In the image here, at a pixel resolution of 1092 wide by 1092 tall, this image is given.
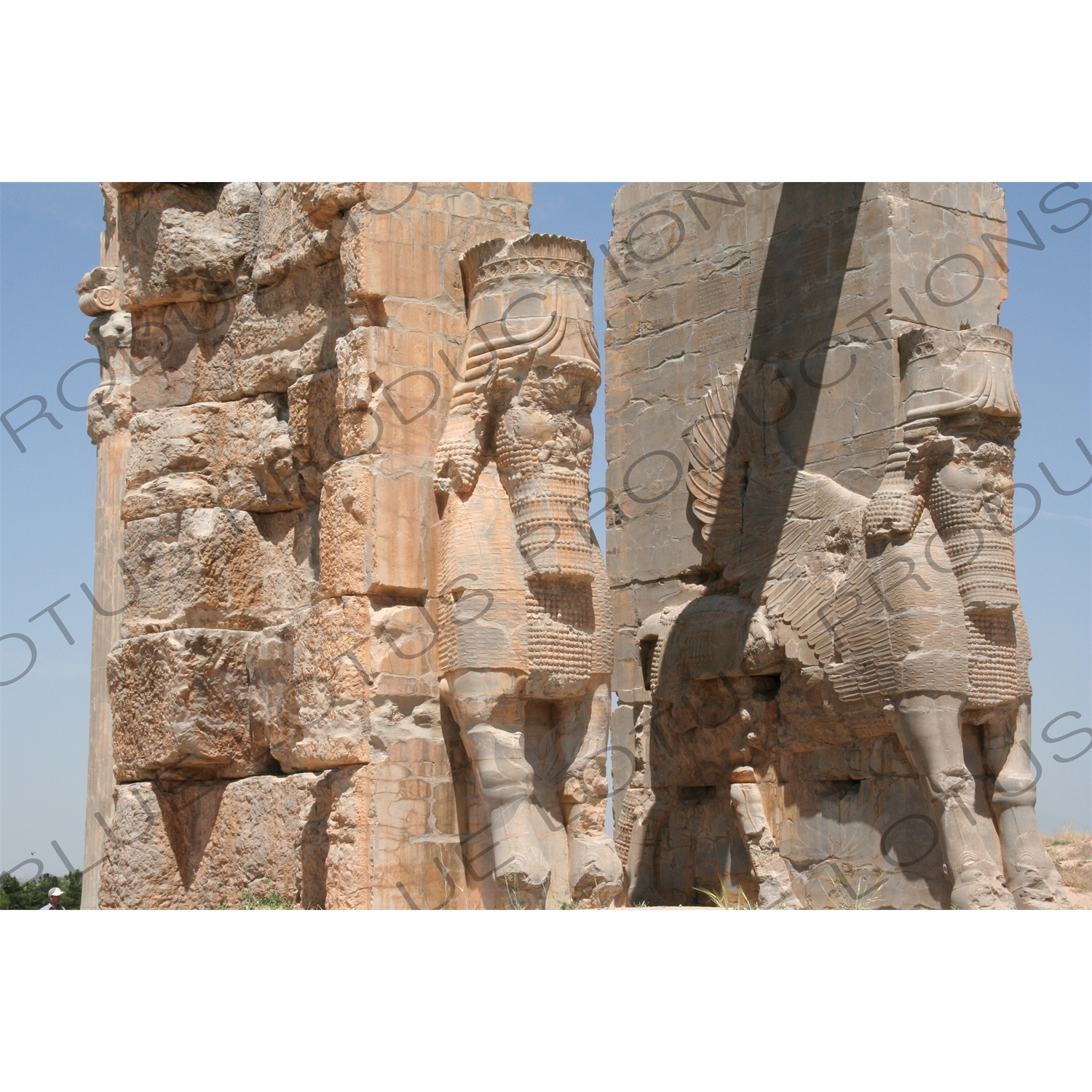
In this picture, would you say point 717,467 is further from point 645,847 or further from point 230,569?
point 230,569

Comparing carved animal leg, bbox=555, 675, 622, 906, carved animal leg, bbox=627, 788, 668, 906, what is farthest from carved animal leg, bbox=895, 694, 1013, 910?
carved animal leg, bbox=555, 675, 622, 906

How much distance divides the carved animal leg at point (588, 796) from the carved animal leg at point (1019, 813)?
3373 mm

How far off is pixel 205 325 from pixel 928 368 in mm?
3914

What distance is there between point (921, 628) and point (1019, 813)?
41.9 inches

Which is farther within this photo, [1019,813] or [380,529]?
[1019,813]

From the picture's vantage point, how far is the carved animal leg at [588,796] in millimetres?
6242

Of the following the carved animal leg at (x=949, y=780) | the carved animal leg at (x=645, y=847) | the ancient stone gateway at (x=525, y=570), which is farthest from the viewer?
the carved animal leg at (x=645, y=847)

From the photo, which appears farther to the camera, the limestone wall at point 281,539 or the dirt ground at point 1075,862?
the dirt ground at point 1075,862

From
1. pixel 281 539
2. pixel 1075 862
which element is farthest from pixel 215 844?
pixel 1075 862

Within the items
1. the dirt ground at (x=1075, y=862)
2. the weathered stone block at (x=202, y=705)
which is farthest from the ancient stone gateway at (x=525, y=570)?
the dirt ground at (x=1075, y=862)

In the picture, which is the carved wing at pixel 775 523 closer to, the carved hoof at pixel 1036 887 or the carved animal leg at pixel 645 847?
the carved animal leg at pixel 645 847

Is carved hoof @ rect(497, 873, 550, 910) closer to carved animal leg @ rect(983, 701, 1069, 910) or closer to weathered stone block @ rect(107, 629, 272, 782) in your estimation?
weathered stone block @ rect(107, 629, 272, 782)

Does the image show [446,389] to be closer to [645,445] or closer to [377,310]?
[377,310]

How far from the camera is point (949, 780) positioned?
9039 millimetres
